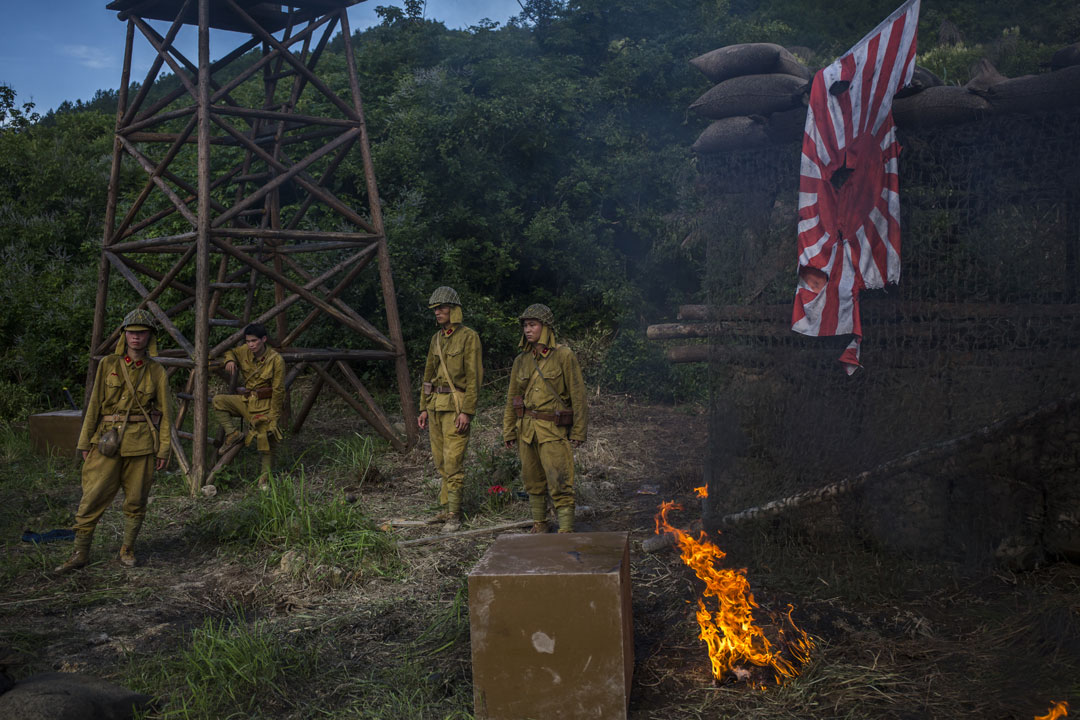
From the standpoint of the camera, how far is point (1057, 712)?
368 cm

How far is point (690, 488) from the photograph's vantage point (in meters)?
8.12

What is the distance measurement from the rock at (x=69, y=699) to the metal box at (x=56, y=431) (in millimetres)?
6792

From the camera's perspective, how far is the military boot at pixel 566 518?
6.68 metres

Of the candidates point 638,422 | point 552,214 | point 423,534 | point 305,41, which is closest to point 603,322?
point 552,214

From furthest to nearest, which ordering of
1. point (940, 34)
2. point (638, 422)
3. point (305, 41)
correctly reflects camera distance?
point (940, 34), point (638, 422), point (305, 41)

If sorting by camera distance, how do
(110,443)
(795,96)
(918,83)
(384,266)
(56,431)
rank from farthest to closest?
(56,431) < (384,266) < (110,443) < (795,96) < (918,83)

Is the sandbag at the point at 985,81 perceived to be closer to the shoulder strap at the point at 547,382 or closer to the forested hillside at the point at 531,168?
the shoulder strap at the point at 547,382

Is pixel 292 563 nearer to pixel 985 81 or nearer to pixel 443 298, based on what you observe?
pixel 443 298

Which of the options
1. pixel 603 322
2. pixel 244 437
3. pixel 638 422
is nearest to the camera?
pixel 244 437

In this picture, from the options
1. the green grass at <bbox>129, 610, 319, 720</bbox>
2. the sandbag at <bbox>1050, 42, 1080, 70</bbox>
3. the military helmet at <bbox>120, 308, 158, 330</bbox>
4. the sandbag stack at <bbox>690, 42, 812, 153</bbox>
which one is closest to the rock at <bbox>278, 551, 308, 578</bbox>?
the green grass at <bbox>129, 610, 319, 720</bbox>

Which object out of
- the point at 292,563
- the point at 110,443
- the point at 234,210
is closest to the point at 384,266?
the point at 234,210

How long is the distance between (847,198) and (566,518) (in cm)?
308

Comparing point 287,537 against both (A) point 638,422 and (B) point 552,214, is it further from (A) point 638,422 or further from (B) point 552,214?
(B) point 552,214

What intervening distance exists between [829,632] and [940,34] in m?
15.7
